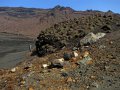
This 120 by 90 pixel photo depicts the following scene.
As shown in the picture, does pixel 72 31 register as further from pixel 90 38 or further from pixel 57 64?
pixel 57 64

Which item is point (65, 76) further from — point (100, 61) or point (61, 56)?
point (61, 56)

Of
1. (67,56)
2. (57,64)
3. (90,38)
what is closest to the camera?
(57,64)

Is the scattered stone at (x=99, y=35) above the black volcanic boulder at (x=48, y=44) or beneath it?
above

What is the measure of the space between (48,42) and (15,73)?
5.84 meters

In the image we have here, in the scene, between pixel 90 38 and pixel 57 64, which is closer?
pixel 57 64

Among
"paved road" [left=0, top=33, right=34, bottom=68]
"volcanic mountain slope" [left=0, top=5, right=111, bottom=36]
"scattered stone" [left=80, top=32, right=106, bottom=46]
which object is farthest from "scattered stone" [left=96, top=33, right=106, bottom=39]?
"volcanic mountain slope" [left=0, top=5, right=111, bottom=36]

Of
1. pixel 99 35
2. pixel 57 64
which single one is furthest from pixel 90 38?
pixel 57 64

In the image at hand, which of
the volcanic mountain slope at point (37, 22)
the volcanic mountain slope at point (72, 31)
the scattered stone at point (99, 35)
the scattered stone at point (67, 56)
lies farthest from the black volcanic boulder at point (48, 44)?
the volcanic mountain slope at point (37, 22)

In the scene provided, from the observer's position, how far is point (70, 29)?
19047mm

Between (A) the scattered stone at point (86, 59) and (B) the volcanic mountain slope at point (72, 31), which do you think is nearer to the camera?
(A) the scattered stone at point (86, 59)

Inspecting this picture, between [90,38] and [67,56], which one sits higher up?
[90,38]

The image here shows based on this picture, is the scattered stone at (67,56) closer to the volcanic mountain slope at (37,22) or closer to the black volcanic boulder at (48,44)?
the black volcanic boulder at (48,44)

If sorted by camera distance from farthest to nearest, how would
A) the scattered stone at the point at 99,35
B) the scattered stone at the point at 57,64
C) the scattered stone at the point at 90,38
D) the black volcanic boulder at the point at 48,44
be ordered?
the black volcanic boulder at the point at 48,44, the scattered stone at the point at 99,35, the scattered stone at the point at 90,38, the scattered stone at the point at 57,64

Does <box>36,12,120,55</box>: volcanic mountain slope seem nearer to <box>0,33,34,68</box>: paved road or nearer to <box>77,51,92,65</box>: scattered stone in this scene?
<box>77,51,92,65</box>: scattered stone
